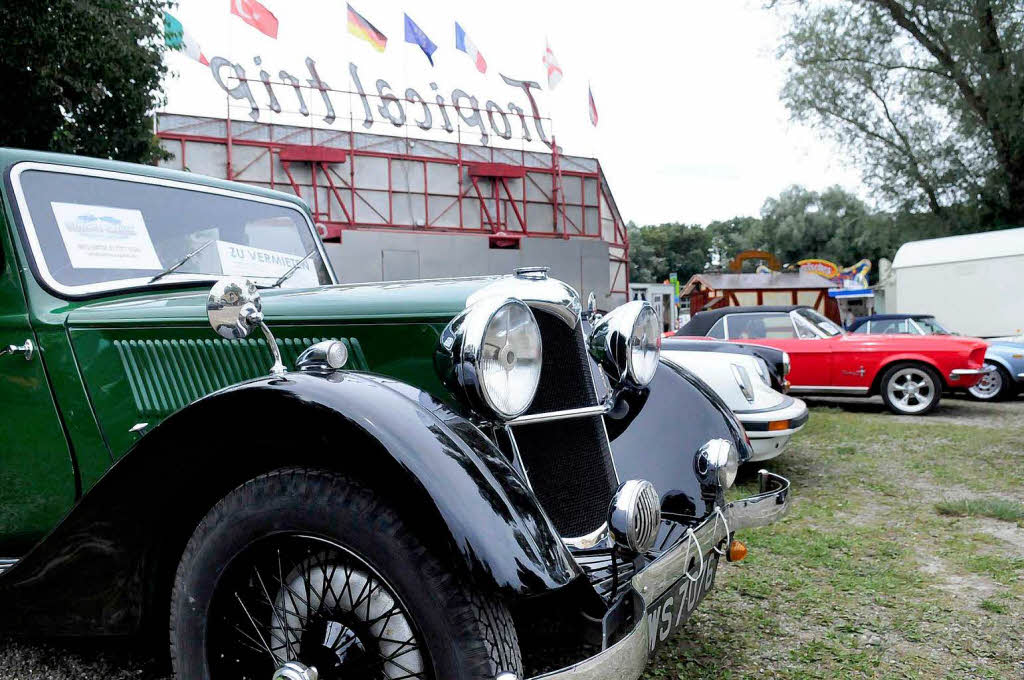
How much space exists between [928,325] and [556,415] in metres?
9.84

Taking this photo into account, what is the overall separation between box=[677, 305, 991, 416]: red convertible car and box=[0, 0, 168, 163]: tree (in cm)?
736

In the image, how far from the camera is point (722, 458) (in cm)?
242

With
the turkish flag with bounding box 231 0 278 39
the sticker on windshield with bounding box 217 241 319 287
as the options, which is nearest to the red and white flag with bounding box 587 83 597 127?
the turkish flag with bounding box 231 0 278 39

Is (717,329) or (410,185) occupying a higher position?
(410,185)

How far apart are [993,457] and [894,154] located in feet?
50.5

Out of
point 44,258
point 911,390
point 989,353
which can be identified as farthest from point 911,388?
point 44,258

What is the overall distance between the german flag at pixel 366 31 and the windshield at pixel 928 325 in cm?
1877

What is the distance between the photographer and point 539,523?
1602 mm

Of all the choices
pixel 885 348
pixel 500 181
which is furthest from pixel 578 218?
pixel 885 348

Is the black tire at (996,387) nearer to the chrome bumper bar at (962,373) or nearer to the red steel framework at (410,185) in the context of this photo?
the chrome bumper bar at (962,373)

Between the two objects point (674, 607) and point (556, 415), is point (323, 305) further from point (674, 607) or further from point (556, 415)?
point (674, 607)

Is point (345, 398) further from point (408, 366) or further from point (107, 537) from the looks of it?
point (107, 537)

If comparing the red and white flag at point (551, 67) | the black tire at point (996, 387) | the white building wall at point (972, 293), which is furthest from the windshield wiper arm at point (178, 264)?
the red and white flag at point (551, 67)

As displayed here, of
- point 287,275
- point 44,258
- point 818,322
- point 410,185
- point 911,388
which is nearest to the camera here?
point 44,258
